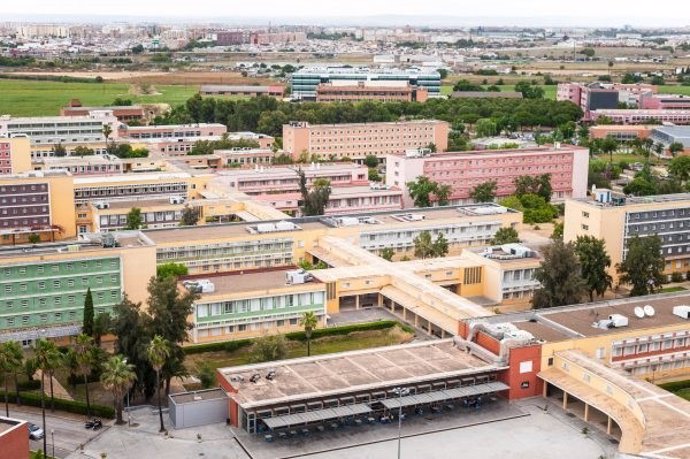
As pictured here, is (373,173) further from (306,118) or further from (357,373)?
(357,373)

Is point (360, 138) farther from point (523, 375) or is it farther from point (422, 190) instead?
point (523, 375)

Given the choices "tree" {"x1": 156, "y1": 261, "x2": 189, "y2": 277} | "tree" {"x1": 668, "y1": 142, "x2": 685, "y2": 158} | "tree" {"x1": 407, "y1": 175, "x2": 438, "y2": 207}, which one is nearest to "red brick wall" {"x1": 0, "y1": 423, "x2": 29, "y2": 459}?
"tree" {"x1": 156, "y1": 261, "x2": 189, "y2": 277}

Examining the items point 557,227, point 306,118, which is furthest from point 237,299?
point 306,118

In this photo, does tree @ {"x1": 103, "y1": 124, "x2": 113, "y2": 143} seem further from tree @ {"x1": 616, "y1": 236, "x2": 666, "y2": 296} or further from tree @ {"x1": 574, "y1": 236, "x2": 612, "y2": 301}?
tree @ {"x1": 616, "y1": 236, "x2": 666, "y2": 296}

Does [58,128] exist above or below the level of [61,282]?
above

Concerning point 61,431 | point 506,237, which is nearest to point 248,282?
point 61,431
